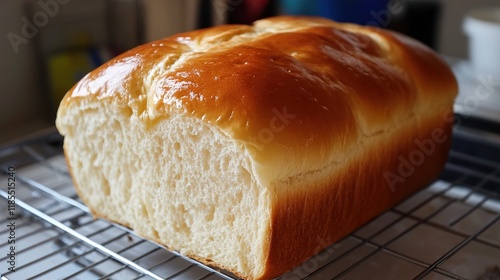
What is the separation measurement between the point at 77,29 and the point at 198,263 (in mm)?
1265

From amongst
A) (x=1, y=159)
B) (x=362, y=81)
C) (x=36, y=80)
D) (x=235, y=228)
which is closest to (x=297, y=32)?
(x=362, y=81)

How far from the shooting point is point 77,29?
86.7 inches

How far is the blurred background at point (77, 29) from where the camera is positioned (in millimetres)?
2018

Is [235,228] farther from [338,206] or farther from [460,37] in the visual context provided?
[460,37]

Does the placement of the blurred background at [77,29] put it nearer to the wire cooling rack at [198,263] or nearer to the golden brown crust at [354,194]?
the wire cooling rack at [198,263]

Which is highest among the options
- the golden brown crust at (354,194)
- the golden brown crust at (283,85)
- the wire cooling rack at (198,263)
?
the golden brown crust at (283,85)

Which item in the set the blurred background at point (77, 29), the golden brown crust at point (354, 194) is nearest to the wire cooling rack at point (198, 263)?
the golden brown crust at point (354, 194)

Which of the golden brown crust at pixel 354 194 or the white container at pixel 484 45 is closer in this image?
the golden brown crust at pixel 354 194

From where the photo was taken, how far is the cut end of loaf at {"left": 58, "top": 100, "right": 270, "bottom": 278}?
3.66 ft

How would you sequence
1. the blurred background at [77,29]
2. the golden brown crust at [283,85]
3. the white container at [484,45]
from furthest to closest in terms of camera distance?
the white container at [484,45], the blurred background at [77,29], the golden brown crust at [283,85]

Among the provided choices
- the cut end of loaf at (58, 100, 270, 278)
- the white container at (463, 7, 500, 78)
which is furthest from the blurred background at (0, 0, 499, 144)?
the cut end of loaf at (58, 100, 270, 278)

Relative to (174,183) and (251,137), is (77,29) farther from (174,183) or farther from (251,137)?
(251,137)

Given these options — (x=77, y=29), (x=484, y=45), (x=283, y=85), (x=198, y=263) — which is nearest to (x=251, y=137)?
(x=283, y=85)

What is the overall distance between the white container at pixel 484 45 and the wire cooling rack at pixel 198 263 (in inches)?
25.3
